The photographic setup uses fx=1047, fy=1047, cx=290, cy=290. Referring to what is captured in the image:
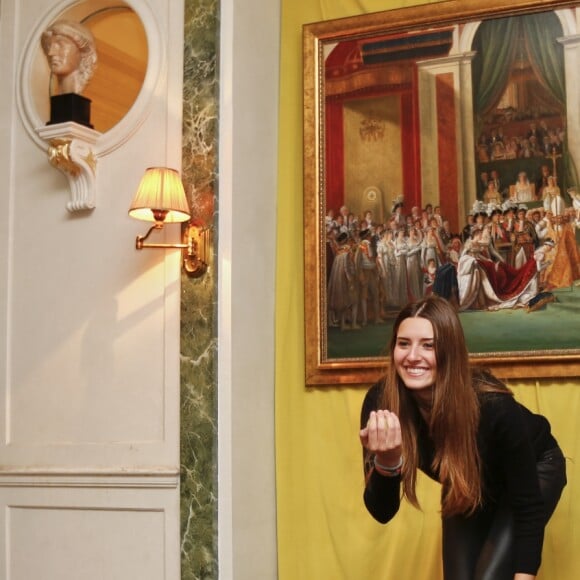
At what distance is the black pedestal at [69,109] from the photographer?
6059mm

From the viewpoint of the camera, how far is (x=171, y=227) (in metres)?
5.83

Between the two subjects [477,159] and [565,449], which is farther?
[477,159]

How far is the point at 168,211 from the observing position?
18.2 feet

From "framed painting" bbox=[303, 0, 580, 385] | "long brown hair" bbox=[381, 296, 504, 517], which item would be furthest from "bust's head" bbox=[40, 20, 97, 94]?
"long brown hair" bbox=[381, 296, 504, 517]

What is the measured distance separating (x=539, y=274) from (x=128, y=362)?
229cm

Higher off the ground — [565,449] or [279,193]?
[279,193]

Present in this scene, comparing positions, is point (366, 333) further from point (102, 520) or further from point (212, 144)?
point (102, 520)

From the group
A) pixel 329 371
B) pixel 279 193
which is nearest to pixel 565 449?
pixel 329 371

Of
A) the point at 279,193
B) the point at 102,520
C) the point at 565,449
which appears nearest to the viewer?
the point at 565,449

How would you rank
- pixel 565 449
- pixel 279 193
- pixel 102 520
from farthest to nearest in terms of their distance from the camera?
pixel 279 193
pixel 102 520
pixel 565 449

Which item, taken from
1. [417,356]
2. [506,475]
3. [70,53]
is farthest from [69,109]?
[506,475]

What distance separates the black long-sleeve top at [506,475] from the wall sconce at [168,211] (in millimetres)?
1780

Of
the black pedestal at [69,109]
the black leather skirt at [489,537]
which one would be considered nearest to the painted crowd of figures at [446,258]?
the black leather skirt at [489,537]

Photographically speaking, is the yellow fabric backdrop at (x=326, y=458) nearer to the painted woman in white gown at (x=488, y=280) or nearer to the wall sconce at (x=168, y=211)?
the painted woman in white gown at (x=488, y=280)
